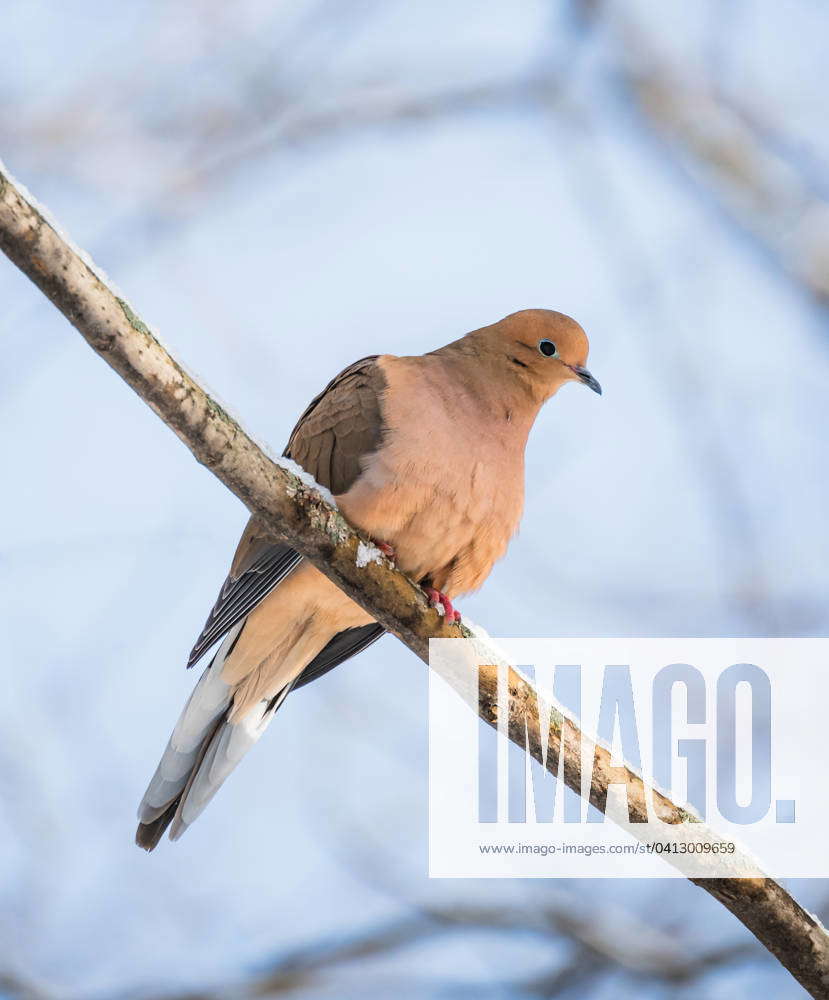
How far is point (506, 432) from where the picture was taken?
373 cm

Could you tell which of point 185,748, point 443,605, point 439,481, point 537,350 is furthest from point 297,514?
point 537,350

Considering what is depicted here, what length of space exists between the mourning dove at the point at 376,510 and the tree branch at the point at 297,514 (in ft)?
0.68

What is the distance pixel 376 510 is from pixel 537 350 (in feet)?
3.27

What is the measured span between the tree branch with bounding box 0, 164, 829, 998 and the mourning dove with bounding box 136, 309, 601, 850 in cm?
21

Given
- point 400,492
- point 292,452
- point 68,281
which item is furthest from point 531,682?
point 68,281

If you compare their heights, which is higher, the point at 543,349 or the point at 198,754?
the point at 543,349

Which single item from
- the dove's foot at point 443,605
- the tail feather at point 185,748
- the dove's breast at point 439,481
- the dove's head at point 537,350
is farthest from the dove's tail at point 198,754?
the dove's head at point 537,350

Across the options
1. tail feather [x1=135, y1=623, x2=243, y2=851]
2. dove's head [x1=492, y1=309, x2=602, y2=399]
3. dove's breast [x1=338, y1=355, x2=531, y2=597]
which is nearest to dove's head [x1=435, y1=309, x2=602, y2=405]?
dove's head [x1=492, y1=309, x2=602, y2=399]

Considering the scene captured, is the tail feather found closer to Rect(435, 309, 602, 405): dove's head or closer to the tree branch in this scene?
the tree branch

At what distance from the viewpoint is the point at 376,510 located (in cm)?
335

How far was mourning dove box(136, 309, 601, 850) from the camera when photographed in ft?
11.2

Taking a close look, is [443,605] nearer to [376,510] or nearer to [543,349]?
[376,510]

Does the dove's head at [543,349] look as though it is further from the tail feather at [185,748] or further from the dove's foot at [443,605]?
the tail feather at [185,748]

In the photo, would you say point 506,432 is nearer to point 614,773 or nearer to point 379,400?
point 379,400
